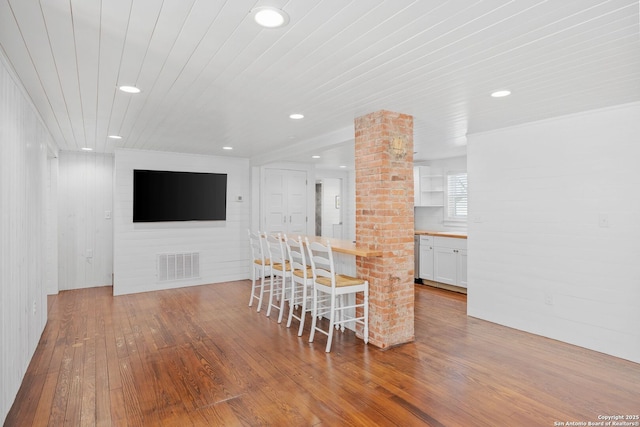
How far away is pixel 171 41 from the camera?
2.11 metres

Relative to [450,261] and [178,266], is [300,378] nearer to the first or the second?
[450,261]

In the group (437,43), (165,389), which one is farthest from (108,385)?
(437,43)

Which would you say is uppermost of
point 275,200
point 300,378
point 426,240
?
point 275,200

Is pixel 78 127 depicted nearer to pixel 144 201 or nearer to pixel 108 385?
A: pixel 144 201

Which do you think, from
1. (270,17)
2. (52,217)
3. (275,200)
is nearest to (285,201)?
(275,200)

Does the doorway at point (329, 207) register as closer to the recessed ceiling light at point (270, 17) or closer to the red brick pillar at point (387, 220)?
the red brick pillar at point (387, 220)

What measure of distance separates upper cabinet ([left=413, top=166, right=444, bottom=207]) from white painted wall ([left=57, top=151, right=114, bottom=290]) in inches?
230

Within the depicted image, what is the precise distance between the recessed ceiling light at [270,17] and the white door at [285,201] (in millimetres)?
5343

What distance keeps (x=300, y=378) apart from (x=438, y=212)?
17.0ft

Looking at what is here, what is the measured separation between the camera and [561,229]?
148 inches

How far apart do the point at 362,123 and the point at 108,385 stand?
10.9 ft

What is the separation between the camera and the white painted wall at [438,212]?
673 cm

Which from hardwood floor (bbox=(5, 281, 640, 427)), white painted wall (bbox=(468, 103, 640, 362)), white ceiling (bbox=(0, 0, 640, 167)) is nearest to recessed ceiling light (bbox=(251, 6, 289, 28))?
white ceiling (bbox=(0, 0, 640, 167))

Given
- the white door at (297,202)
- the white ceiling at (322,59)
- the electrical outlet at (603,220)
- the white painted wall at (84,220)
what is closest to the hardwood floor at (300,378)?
the electrical outlet at (603,220)
